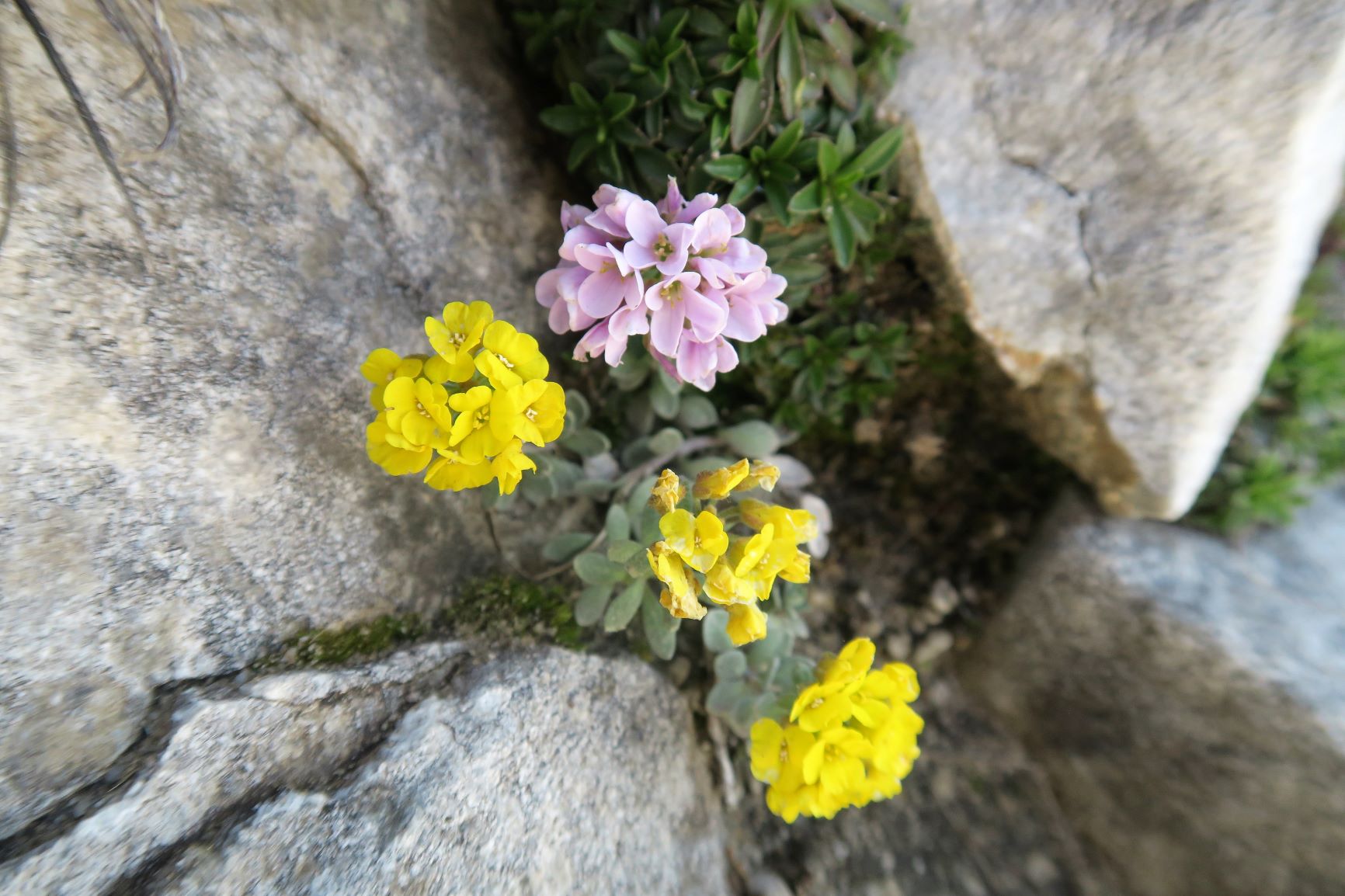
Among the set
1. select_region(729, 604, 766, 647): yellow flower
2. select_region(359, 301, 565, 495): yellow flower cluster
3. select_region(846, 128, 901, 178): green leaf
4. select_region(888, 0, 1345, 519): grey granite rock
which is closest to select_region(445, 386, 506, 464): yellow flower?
select_region(359, 301, 565, 495): yellow flower cluster

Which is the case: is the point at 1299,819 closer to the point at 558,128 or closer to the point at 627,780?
the point at 627,780

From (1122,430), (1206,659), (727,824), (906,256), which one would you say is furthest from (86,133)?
(1206,659)

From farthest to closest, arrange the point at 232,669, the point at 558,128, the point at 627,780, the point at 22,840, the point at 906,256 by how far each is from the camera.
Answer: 1. the point at 906,256
2. the point at 558,128
3. the point at 627,780
4. the point at 232,669
5. the point at 22,840

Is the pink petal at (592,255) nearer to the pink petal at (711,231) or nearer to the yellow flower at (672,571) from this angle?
the pink petal at (711,231)

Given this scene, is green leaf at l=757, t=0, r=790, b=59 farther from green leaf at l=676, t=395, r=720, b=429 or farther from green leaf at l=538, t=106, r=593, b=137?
green leaf at l=676, t=395, r=720, b=429

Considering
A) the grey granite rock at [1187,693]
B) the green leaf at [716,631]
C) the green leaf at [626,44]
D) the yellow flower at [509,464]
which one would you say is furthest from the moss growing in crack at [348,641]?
the grey granite rock at [1187,693]
